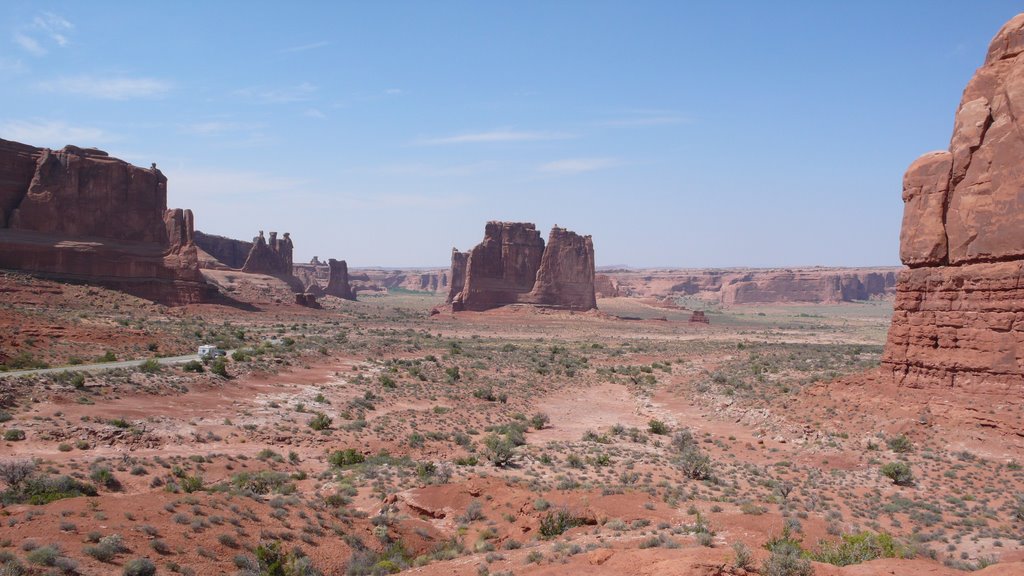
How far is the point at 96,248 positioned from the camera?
54.7 m

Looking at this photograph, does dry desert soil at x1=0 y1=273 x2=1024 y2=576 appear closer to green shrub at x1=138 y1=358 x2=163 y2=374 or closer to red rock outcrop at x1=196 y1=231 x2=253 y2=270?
green shrub at x1=138 y1=358 x2=163 y2=374

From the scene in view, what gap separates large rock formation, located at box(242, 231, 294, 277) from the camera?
9741cm

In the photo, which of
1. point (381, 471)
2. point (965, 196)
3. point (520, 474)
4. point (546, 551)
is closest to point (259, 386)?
point (381, 471)

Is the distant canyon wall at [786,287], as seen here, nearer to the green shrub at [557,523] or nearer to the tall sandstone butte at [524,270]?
the tall sandstone butte at [524,270]

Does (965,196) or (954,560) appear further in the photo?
(965,196)

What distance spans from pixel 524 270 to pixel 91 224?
5193 cm

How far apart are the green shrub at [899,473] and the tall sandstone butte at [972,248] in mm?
4365

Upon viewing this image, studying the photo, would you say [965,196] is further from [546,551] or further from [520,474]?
[546,551]

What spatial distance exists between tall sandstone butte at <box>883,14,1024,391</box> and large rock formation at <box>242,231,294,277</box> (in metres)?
90.5

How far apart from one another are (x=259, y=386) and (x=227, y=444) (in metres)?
8.96

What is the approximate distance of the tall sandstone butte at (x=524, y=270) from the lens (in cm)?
8831

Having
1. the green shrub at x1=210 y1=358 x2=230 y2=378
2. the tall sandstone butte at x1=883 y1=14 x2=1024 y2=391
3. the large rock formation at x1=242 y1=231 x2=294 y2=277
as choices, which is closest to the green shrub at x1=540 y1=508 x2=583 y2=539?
the tall sandstone butte at x1=883 y1=14 x2=1024 y2=391

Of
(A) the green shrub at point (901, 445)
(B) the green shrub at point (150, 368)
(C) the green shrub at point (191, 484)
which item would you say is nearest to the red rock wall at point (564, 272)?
(B) the green shrub at point (150, 368)

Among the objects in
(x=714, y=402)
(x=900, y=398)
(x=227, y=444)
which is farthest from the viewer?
(x=714, y=402)
